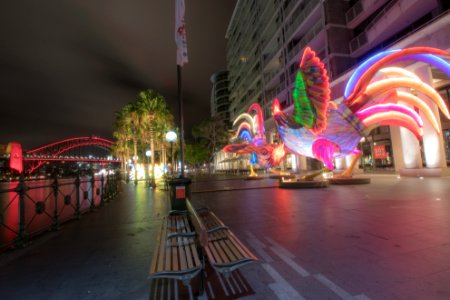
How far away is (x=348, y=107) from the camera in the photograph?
11992 mm

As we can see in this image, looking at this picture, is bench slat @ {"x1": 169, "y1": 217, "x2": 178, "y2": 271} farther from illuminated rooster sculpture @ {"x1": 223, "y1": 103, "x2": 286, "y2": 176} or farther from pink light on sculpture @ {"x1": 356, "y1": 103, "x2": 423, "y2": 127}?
illuminated rooster sculpture @ {"x1": 223, "y1": 103, "x2": 286, "y2": 176}

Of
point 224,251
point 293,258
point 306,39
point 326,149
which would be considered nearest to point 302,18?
point 306,39

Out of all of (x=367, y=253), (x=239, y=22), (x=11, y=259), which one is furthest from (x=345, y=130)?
(x=239, y=22)

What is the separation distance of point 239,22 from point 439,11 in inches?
2042

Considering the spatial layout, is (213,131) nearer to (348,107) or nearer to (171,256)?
(348,107)

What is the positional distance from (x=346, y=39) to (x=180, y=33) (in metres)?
24.8

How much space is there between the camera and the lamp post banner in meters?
7.03

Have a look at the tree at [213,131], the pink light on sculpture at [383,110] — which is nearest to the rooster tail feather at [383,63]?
the pink light on sculpture at [383,110]

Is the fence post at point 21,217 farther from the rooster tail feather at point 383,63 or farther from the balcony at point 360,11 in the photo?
the balcony at point 360,11

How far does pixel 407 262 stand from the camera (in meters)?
3.22

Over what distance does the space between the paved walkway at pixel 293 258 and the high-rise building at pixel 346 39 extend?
14.9m

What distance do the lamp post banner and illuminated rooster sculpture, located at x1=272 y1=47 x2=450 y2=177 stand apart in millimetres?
6244

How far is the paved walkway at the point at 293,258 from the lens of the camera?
2.76 meters

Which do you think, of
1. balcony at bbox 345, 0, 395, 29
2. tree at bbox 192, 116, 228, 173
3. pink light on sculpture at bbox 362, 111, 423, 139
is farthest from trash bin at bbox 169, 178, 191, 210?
tree at bbox 192, 116, 228, 173
